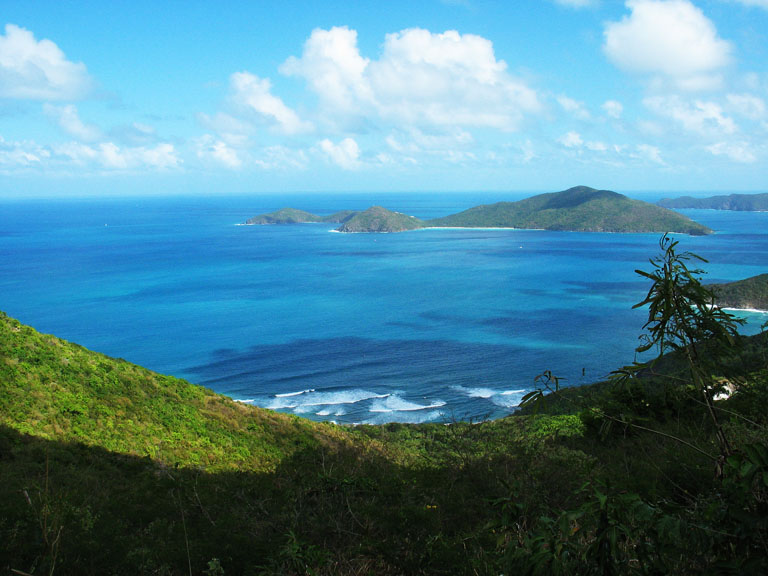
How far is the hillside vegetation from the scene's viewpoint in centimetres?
279

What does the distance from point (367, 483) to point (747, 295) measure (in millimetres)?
80743

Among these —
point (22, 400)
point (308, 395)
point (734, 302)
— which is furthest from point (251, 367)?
point (734, 302)

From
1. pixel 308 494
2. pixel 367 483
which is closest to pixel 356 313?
pixel 367 483

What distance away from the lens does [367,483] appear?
29.6 ft

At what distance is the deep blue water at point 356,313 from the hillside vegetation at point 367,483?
1922 centimetres

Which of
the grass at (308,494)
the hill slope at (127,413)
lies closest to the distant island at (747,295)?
the grass at (308,494)

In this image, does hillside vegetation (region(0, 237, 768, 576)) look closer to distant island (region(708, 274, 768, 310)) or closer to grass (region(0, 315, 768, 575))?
grass (region(0, 315, 768, 575))

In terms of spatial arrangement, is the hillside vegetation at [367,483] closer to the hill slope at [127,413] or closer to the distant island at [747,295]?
the hill slope at [127,413]

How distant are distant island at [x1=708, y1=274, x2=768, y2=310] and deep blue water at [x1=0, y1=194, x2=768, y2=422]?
6497mm

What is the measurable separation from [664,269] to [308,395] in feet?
140

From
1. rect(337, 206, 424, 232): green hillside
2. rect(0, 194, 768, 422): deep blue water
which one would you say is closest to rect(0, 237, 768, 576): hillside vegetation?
rect(0, 194, 768, 422): deep blue water

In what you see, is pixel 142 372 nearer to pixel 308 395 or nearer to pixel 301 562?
pixel 308 395

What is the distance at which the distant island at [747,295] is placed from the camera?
71.4m

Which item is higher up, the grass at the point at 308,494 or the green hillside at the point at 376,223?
the green hillside at the point at 376,223
